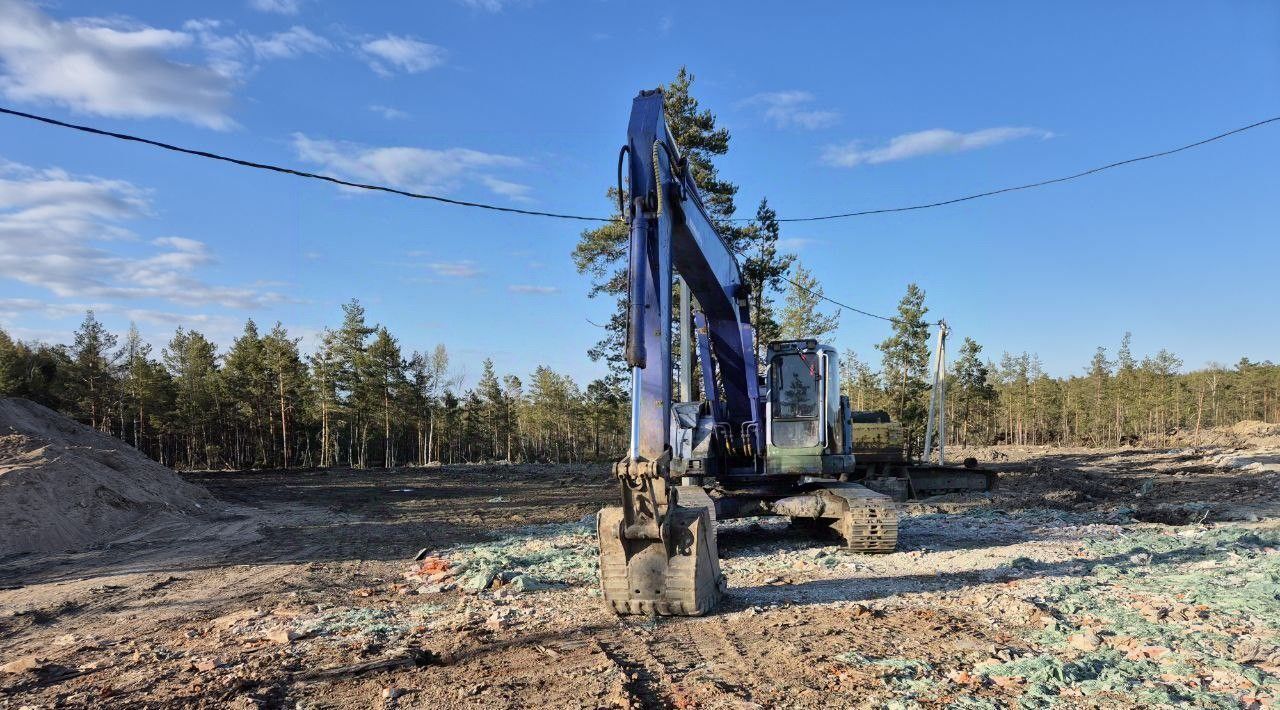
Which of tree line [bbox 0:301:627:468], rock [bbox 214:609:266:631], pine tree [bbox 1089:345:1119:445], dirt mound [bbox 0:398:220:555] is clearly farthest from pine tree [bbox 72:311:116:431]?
pine tree [bbox 1089:345:1119:445]

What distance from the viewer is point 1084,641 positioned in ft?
17.9

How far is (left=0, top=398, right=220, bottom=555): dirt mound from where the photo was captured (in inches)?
506

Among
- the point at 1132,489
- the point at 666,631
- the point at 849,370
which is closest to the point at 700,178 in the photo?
the point at 1132,489

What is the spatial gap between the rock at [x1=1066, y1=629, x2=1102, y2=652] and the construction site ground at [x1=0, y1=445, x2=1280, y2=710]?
3 cm

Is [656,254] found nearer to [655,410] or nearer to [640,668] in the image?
[655,410]

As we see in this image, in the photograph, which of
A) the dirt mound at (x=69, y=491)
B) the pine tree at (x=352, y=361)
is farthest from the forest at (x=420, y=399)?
the dirt mound at (x=69, y=491)

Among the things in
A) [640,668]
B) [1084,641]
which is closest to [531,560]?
[640,668]

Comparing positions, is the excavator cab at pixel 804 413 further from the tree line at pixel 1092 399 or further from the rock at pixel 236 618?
the tree line at pixel 1092 399

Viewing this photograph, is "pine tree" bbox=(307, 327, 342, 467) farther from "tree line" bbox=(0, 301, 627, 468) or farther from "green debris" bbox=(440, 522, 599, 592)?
"green debris" bbox=(440, 522, 599, 592)

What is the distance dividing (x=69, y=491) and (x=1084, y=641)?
55.6 ft

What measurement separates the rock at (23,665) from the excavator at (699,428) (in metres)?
4.38

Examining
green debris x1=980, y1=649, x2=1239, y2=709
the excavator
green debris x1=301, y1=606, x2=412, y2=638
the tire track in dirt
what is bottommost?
green debris x1=301, y1=606, x2=412, y2=638

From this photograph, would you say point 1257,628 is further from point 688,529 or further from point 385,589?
point 385,589

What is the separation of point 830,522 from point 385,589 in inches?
250
